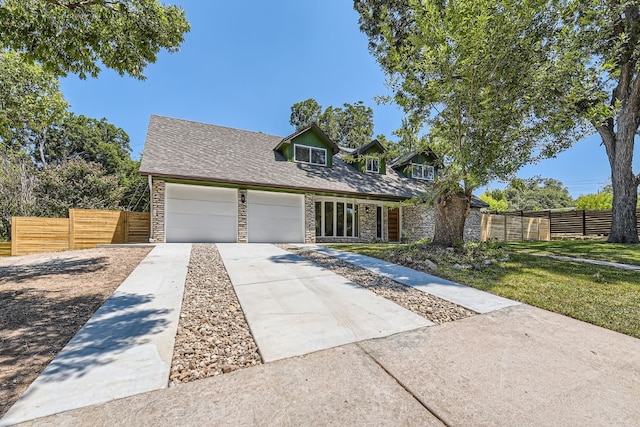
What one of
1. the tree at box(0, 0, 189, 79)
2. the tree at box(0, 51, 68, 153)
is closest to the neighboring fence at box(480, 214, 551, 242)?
the tree at box(0, 0, 189, 79)

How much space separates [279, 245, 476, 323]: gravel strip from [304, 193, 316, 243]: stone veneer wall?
254 inches

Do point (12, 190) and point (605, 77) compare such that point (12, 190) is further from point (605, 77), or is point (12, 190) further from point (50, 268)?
point (605, 77)

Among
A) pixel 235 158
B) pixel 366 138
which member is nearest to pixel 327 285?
pixel 235 158

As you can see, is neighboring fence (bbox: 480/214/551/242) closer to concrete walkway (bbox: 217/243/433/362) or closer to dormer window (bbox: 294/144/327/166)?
dormer window (bbox: 294/144/327/166)

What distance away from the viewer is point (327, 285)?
5191mm

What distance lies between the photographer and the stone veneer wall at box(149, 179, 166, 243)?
10836 mm

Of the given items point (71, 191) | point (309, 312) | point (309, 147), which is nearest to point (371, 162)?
point (309, 147)

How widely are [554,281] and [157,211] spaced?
12357 millimetres

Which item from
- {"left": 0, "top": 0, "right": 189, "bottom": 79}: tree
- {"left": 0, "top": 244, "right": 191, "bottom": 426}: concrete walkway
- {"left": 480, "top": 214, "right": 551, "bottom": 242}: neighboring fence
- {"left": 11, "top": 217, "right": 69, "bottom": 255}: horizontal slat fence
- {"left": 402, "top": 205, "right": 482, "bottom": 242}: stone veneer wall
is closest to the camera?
{"left": 0, "top": 244, "right": 191, "bottom": 426}: concrete walkway

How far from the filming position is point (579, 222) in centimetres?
1900

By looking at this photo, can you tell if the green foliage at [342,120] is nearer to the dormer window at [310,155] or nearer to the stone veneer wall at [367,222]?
the dormer window at [310,155]

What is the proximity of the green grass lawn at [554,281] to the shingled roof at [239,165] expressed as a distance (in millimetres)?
4439

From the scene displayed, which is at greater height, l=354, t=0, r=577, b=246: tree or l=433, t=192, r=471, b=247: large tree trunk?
l=354, t=0, r=577, b=246: tree

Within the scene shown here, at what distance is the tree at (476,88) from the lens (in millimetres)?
7023
